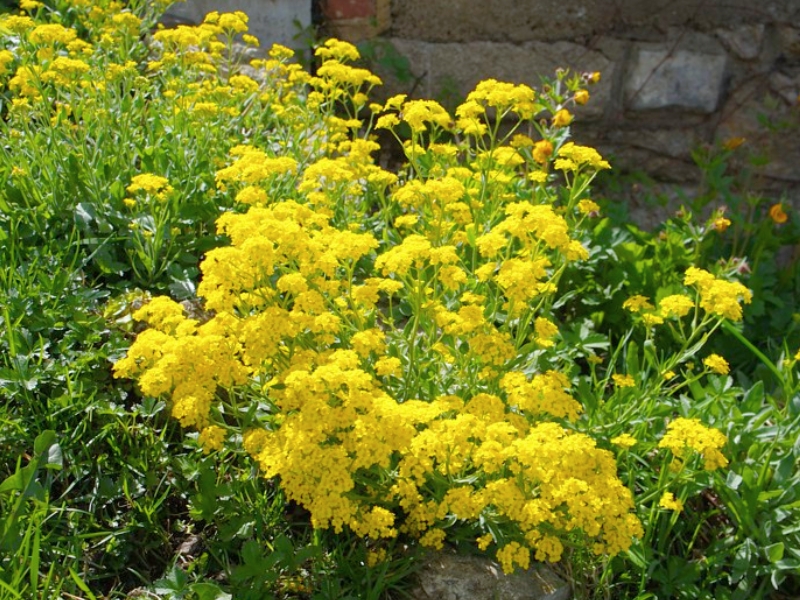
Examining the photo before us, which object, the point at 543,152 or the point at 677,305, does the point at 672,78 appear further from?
the point at 677,305

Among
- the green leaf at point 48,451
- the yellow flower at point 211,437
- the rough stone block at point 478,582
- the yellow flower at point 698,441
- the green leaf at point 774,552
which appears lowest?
the rough stone block at point 478,582

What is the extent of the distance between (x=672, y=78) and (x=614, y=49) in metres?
0.31

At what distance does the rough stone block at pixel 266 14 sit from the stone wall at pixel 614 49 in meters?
0.15

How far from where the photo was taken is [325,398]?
6.60 feet

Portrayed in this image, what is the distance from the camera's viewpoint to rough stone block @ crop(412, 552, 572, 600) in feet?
7.38

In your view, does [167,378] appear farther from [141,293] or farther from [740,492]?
[740,492]

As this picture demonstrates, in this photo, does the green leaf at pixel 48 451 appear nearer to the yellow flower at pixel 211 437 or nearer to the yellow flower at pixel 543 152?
the yellow flower at pixel 211 437

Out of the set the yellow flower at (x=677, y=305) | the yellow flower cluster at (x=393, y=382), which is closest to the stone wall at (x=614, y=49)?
the yellow flower cluster at (x=393, y=382)

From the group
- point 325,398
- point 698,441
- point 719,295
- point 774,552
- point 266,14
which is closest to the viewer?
point 325,398

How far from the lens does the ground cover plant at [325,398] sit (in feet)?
6.70

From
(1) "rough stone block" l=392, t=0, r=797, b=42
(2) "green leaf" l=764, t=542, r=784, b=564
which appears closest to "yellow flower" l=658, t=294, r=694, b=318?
(2) "green leaf" l=764, t=542, r=784, b=564

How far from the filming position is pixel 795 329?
3.38 m

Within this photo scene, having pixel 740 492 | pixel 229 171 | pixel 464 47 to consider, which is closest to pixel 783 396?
pixel 740 492

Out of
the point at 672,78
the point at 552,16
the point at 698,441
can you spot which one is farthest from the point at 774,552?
the point at 552,16
